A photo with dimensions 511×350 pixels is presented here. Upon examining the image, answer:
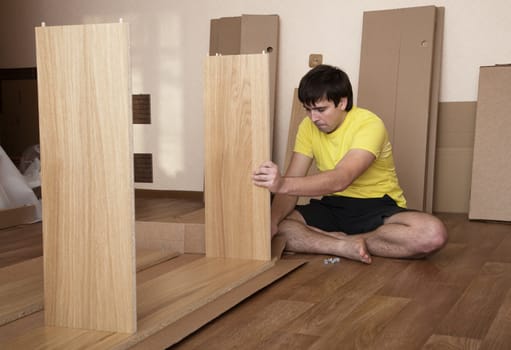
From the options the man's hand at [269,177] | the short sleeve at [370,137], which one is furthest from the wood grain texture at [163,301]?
the short sleeve at [370,137]

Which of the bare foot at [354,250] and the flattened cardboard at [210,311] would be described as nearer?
the flattened cardboard at [210,311]

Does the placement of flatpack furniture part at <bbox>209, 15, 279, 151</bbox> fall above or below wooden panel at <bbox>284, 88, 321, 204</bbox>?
above

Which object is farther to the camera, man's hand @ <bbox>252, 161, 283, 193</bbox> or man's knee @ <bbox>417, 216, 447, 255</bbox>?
man's knee @ <bbox>417, 216, 447, 255</bbox>

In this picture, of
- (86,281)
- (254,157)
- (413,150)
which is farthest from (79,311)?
(413,150)

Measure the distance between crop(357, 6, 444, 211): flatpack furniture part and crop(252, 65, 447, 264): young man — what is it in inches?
40.2

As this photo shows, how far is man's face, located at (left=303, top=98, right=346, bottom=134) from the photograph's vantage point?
2688 millimetres

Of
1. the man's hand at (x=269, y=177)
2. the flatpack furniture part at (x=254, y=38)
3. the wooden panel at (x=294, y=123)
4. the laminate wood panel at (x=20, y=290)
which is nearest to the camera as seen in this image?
the laminate wood panel at (x=20, y=290)

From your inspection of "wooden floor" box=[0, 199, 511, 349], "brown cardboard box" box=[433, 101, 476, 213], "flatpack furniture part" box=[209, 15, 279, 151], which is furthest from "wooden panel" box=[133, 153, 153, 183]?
"brown cardboard box" box=[433, 101, 476, 213]

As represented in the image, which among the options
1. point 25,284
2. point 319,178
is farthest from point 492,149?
point 25,284

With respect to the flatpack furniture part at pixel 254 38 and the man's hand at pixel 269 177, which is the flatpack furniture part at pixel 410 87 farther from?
the man's hand at pixel 269 177

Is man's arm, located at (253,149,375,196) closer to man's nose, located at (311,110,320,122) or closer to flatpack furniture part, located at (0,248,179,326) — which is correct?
man's nose, located at (311,110,320,122)

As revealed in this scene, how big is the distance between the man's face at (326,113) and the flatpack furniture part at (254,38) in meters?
1.58

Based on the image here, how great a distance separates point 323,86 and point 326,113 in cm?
11

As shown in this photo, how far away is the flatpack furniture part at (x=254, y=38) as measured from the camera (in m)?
4.32
